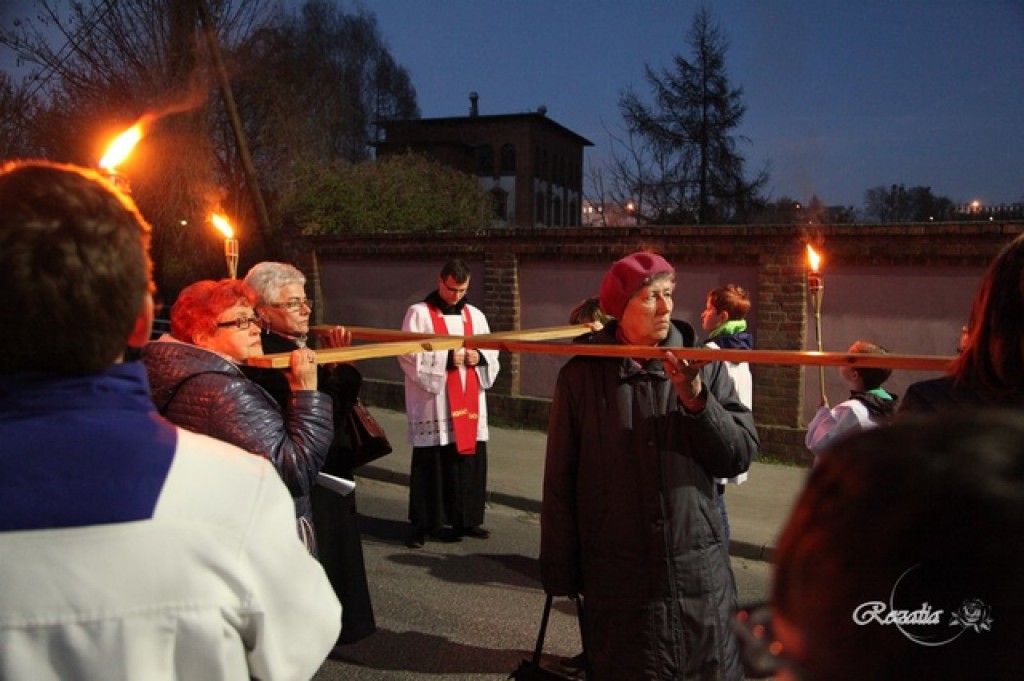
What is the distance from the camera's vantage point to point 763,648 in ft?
3.11

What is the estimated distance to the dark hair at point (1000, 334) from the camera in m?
1.86

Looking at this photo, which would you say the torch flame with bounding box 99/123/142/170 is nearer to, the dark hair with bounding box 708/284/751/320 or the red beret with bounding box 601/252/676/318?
the red beret with bounding box 601/252/676/318

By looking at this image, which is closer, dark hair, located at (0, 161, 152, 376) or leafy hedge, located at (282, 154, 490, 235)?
dark hair, located at (0, 161, 152, 376)

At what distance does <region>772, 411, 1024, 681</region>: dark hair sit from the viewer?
0.82 meters

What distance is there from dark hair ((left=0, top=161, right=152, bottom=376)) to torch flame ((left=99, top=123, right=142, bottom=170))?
0.56 metres

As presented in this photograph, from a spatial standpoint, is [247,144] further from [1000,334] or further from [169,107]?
[1000,334]

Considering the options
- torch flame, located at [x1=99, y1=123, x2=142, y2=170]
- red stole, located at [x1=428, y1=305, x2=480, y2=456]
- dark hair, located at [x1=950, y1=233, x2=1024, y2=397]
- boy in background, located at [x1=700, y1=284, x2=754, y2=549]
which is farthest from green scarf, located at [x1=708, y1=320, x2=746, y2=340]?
torch flame, located at [x1=99, y1=123, x2=142, y2=170]

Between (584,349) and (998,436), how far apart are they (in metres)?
2.14

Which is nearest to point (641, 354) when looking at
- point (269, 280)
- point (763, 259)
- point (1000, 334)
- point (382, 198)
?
point (1000, 334)

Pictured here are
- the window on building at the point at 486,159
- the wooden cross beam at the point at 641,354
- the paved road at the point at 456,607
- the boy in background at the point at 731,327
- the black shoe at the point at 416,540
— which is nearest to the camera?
the wooden cross beam at the point at 641,354

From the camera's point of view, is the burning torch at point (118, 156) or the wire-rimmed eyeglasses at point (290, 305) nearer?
the burning torch at point (118, 156)

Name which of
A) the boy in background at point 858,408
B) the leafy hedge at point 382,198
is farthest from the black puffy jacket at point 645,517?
the leafy hedge at point 382,198

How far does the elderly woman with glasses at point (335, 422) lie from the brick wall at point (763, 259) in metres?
5.42

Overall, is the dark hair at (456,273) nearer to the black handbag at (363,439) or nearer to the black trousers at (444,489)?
the black trousers at (444,489)
